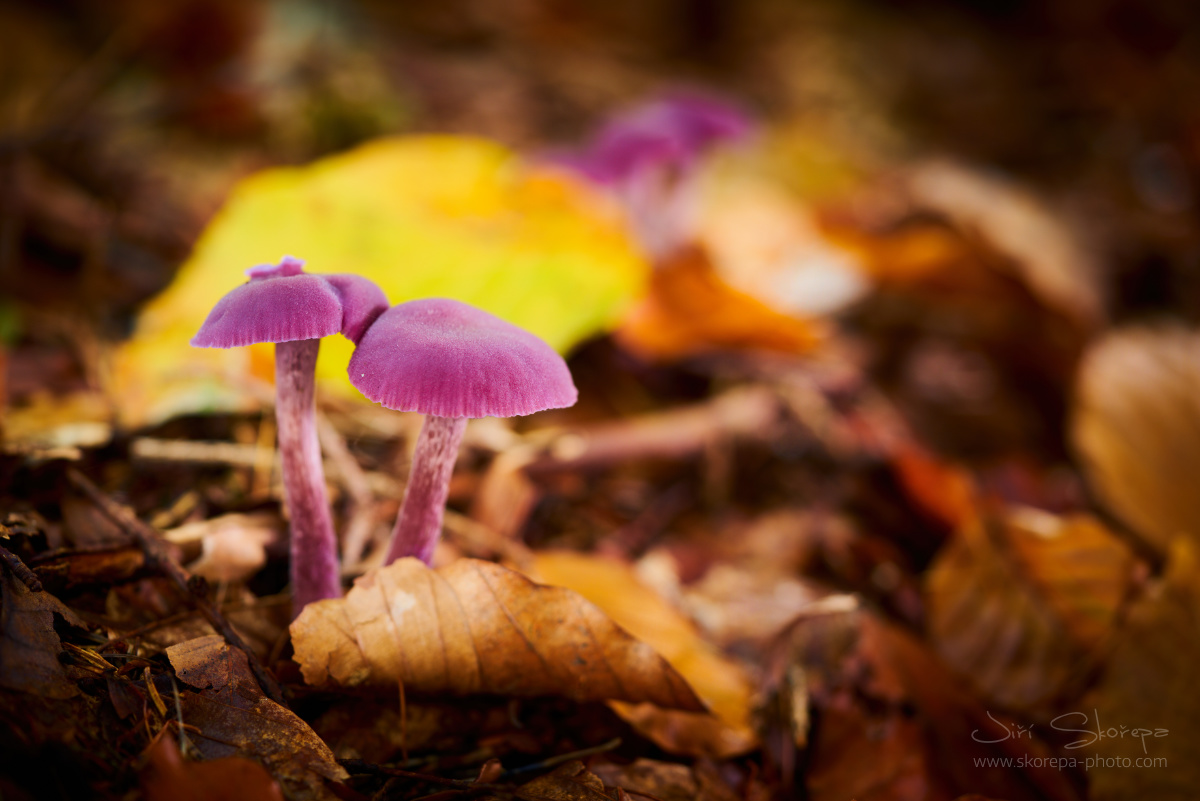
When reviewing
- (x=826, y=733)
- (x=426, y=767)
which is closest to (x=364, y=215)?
(x=426, y=767)

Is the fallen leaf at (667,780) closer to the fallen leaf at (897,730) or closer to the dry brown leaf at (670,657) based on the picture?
the dry brown leaf at (670,657)

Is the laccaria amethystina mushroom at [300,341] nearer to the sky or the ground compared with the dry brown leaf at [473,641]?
nearer to the sky

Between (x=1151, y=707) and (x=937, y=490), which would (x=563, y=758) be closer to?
(x=1151, y=707)

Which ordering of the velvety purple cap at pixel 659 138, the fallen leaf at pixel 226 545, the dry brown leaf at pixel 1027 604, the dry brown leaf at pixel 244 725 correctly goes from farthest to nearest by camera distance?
the velvety purple cap at pixel 659 138 → the dry brown leaf at pixel 1027 604 → the fallen leaf at pixel 226 545 → the dry brown leaf at pixel 244 725

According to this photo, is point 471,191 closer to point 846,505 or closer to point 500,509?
point 500,509

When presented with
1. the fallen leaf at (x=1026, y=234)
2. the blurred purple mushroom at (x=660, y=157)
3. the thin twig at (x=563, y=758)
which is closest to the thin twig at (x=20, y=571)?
the thin twig at (x=563, y=758)

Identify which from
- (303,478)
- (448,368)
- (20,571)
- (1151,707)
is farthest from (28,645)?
(1151,707)
